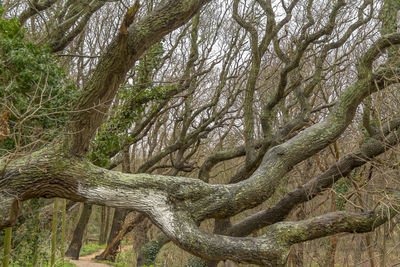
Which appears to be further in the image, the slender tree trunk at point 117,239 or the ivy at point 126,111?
the slender tree trunk at point 117,239

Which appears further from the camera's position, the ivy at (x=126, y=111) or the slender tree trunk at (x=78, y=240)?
the slender tree trunk at (x=78, y=240)

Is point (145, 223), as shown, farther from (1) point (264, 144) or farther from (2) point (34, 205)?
(1) point (264, 144)

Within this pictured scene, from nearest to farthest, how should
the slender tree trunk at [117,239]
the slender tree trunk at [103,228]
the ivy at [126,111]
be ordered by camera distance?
1. the ivy at [126,111]
2. the slender tree trunk at [117,239]
3. the slender tree trunk at [103,228]

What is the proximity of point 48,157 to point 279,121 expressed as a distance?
32.8ft

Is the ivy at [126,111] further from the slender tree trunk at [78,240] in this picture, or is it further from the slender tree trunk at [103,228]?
the slender tree trunk at [103,228]

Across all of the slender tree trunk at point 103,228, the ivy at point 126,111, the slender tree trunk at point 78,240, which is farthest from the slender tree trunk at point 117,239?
the slender tree trunk at point 103,228

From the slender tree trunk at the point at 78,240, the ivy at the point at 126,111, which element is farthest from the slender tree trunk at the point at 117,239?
the ivy at the point at 126,111

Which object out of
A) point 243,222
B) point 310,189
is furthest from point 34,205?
point 310,189

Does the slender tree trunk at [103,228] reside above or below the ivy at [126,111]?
below

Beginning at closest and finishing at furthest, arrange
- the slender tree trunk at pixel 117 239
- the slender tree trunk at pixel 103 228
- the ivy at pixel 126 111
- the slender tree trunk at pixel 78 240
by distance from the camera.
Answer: the ivy at pixel 126 111
the slender tree trunk at pixel 117 239
the slender tree trunk at pixel 78 240
the slender tree trunk at pixel 103 228

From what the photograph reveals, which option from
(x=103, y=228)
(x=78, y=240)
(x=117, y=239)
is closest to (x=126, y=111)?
(x=117, y=239)

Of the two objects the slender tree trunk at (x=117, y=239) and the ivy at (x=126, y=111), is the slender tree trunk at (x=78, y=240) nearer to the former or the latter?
the slender tree trunk at (x=117, y=239)

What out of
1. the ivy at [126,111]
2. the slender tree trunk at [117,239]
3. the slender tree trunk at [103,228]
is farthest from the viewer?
the slender tree trunk at [103,228]

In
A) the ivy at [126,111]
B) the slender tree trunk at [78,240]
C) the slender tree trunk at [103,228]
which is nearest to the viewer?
the ivy at [126,111]
